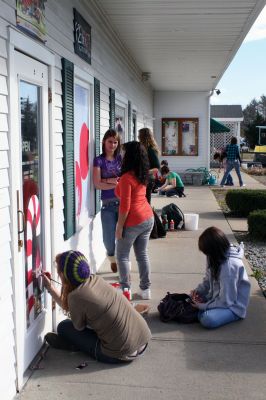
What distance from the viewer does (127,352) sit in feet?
13.6

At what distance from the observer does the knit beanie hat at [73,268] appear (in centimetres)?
400

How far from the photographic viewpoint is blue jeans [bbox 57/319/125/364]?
4.20 meters

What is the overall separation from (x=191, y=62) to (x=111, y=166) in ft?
21.7

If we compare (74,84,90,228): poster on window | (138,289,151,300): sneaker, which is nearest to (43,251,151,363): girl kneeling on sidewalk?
(138,289,151,300): sneaker

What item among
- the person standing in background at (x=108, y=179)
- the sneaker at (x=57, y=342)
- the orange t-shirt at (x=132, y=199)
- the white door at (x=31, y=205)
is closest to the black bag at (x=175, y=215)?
the person standing in background at (x=108, y=179)

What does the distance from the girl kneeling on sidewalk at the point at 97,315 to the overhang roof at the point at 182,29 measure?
3.83 meters

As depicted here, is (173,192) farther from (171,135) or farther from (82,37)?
(82,37)

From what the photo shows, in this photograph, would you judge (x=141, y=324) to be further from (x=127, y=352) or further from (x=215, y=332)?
(x=215, y=332)

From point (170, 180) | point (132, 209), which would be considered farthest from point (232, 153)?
point (132, 209)

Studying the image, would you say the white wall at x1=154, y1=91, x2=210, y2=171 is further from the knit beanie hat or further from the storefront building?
the knit beanie hat

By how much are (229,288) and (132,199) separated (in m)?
1.23

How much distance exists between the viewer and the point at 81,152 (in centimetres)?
616

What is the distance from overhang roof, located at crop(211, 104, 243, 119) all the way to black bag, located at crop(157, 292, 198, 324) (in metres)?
41.8

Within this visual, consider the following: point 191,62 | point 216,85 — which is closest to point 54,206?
point 191,62
